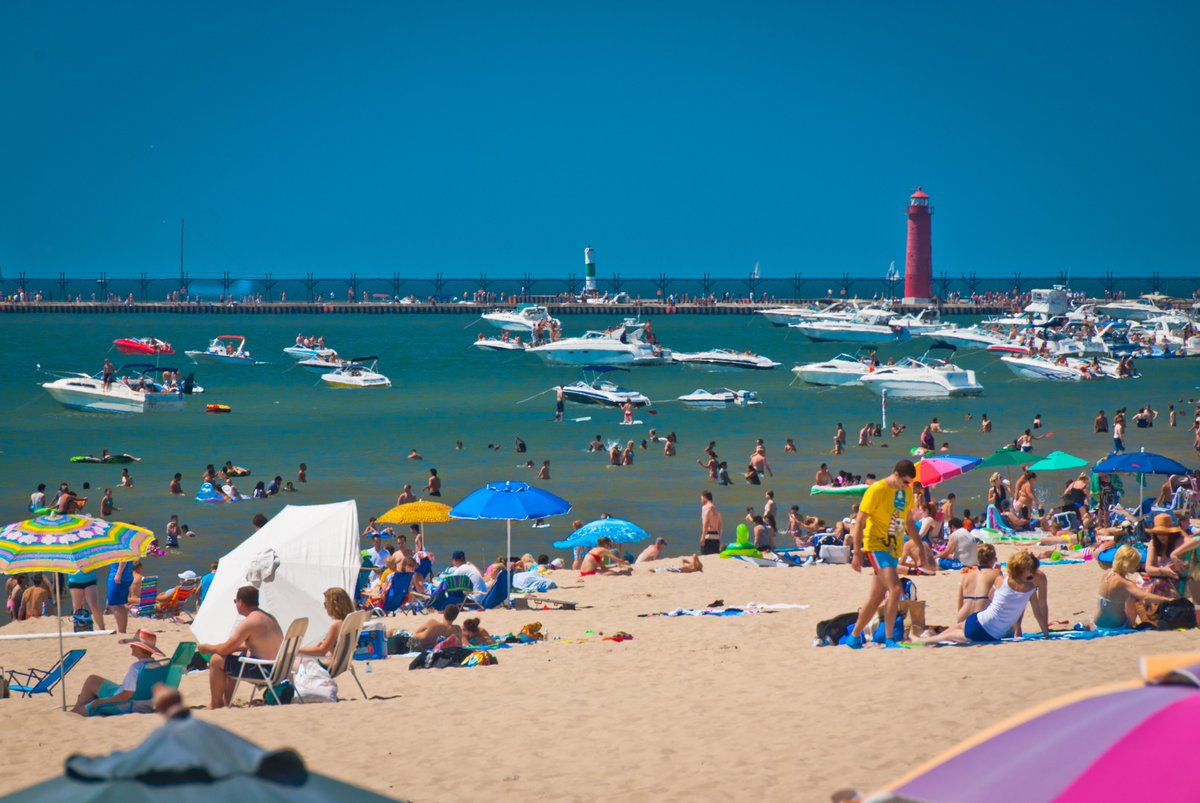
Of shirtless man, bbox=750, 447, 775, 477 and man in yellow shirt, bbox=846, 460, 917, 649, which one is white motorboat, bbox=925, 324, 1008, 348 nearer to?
shirtless man, bbox=750, 447, 775, 477

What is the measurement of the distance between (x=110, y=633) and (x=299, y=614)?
13.4 feet

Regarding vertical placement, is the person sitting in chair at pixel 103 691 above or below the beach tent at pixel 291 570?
below

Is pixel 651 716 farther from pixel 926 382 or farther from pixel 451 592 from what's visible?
pixel 926 382

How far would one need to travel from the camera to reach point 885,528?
10016 millimetres

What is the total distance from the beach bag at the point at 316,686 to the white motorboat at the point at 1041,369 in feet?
175

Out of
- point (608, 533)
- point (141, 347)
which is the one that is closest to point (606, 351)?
point (141, 347)

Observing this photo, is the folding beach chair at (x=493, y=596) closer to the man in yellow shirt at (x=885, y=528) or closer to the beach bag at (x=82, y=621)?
the beach bag at (x=82, y=621)

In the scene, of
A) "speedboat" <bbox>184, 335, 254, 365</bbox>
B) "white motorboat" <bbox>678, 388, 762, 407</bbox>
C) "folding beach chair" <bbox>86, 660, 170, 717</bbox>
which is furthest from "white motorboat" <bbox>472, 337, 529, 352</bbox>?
"folding beach chair" <bbox>86, 660, 170, 717</bbox>

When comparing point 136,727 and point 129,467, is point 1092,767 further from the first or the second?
point 129,467

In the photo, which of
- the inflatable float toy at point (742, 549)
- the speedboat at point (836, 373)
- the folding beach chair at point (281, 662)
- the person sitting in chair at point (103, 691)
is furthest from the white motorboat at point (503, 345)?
the folding beach chair at point (281, 662)

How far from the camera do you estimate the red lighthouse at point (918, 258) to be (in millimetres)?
117375

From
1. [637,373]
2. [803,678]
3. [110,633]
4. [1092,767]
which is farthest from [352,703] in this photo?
[637,373]

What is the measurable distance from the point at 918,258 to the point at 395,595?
111 metres

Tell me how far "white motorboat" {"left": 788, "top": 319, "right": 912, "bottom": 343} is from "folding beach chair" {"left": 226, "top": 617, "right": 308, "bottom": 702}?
79.3 meters
